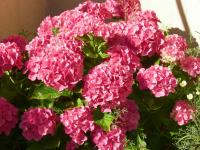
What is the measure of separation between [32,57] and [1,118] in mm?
241

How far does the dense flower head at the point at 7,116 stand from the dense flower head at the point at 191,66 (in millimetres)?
668

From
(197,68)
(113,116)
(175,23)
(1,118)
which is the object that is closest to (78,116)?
(113,116)

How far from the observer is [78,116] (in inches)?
58.4

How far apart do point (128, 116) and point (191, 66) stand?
36cm

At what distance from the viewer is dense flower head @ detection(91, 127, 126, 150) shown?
1.53 meters

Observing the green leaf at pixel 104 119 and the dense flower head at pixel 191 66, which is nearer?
the green leaf at pixel 104 119

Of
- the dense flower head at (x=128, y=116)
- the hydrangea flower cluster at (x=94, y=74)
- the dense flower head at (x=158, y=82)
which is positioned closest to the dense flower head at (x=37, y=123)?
the hydrangea flower cluster at (x=94, y=74)

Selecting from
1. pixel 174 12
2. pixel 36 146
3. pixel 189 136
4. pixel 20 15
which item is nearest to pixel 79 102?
pixel 36 146

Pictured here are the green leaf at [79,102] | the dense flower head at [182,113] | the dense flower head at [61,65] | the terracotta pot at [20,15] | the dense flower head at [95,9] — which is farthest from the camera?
the terracotta pot at [20,15]

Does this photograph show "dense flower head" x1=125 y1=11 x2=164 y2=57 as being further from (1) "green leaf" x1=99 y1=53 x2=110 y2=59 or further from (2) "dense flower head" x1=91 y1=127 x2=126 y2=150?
(2) "dense flower head" x1=91 y1=127 x2=126 y2=150

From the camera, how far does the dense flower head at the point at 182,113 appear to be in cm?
167

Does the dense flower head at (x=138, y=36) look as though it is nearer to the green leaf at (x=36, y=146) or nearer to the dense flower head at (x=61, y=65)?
the dense flower head at (x=61, y=65)

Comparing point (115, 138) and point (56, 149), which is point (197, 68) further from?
point (56, 149)

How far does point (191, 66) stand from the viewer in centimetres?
177
